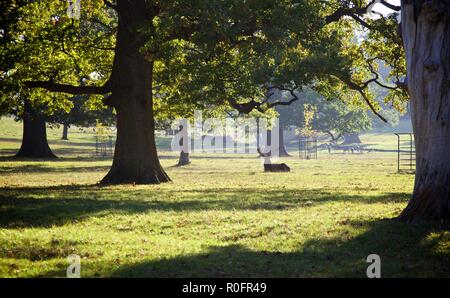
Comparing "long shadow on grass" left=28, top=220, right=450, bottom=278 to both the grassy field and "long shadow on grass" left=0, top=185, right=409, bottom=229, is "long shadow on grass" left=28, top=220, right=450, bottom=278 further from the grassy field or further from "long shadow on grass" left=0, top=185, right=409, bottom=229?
"long shadow on grass" left=0, top=185, right=409, bottom=229

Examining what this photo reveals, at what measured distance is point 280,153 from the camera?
80.3 meters

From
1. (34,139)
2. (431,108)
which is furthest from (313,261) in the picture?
(34,139)

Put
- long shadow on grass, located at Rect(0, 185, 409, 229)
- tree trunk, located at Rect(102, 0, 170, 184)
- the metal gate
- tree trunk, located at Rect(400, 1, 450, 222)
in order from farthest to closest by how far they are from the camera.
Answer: the metal gate
tree trunk, located at Rect(102, 0, 170, 184)
long shadow on grass, located at Rect(0, 185, 409, 229)
tree trunk, located at Rect(400, 1, 450, 222)

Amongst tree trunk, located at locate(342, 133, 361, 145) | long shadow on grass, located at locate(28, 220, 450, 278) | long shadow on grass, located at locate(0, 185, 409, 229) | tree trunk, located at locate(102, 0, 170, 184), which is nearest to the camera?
long shadow on grass, located at locate(28, 220, 450, 278)

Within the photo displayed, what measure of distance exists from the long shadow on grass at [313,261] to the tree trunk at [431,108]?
1026mm

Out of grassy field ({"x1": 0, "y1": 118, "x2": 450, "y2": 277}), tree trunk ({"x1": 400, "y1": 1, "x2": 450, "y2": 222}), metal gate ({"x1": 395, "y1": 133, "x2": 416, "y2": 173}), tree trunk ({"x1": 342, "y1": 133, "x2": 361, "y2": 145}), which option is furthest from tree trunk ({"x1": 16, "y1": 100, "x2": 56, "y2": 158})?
tree trunk ({"x1": 342, "y1": 133, "x2": 361, "y2": 145})

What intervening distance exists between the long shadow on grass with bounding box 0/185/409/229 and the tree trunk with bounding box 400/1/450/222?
15.9 ft

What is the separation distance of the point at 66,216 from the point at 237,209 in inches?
187

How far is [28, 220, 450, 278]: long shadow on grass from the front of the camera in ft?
29.1

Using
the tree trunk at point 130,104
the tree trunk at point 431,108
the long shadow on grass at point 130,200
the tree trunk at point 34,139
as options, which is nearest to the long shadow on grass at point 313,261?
the tree trunk at point 431,108

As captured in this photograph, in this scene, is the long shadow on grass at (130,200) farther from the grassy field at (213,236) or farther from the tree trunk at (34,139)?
the tree trunk at (34,139)

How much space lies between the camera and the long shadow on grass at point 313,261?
8.86 metres
